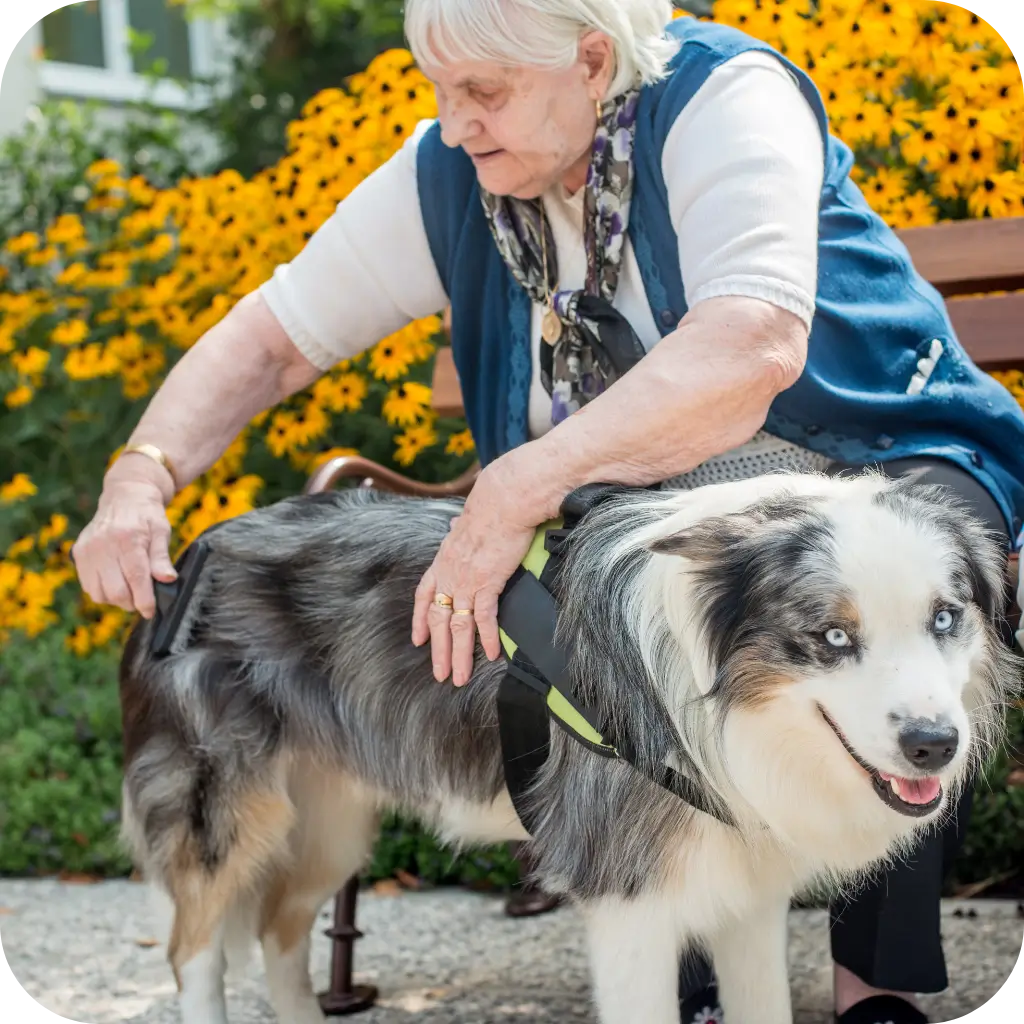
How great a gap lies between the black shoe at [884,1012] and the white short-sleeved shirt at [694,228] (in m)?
1.04

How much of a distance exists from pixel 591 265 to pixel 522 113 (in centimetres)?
30

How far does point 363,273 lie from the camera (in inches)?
117

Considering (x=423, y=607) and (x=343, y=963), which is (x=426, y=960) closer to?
(x=343, y=963)

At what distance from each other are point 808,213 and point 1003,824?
200cm

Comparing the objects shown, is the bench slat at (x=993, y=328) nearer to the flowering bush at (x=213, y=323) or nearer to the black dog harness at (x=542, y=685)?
the flowering bush at (x=213, y=323)

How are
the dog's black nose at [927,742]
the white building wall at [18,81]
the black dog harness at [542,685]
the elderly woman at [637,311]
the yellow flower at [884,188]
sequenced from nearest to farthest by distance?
the dog's black nose at [927,742], the black dog harness at [542,685], the elderly woman at [637,311], the yellow flower at [884,188], the white building wall at [18,81]

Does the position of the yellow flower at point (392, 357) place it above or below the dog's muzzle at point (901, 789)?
above

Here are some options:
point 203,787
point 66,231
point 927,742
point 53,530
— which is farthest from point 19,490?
point 927,742

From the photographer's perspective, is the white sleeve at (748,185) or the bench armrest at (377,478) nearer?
the white sleeve at (748,185)

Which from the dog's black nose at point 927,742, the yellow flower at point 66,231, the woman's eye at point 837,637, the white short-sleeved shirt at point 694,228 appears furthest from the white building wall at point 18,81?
the dog's black nose at point 927,742

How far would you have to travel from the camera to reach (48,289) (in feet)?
19.1

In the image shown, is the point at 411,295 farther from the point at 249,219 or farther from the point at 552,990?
the point at 249,219

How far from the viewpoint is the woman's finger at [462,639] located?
7.70 ft

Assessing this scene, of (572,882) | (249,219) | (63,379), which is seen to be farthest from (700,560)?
(63,379)
